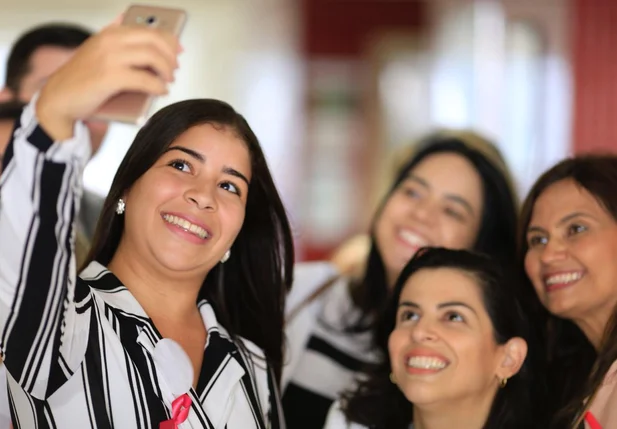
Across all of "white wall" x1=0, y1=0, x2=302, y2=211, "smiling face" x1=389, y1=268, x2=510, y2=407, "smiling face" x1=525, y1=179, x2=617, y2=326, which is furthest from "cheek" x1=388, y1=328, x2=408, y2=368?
"white wall" x1=0, y1=0, x2=302, y2=211

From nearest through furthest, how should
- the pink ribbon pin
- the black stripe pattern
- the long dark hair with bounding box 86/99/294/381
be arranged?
the pink ribbon pin < the long dark hair with bounding box 86/99/294/381 < the black stripe pattern

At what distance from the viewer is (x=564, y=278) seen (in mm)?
1649

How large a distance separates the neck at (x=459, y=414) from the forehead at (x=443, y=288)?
18 cm

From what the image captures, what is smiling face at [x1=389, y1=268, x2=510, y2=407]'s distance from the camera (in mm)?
1564

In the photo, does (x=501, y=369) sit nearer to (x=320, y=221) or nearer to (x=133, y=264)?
(x=133, y=264)

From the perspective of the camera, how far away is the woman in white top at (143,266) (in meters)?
0.93

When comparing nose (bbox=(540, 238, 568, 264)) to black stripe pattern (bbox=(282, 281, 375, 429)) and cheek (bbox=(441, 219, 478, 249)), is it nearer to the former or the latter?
cheek (bbox=(441, 219, 478, 249))

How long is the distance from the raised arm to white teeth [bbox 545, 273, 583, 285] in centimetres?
96

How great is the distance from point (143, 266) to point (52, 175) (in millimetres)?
445

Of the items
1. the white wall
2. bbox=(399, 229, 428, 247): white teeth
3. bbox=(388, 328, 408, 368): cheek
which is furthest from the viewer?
the white wall

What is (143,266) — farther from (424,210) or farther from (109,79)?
(424,210)

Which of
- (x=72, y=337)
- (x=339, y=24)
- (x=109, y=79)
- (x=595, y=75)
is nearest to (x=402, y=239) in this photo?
(x=72, y=337)

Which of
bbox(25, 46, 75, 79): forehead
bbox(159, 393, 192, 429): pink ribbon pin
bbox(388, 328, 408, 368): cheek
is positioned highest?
bbox(25, 46, 75, 79): forehead

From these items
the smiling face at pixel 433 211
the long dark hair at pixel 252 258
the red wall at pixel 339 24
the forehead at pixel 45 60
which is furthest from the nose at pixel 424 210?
the red wall at pixel 339 24
